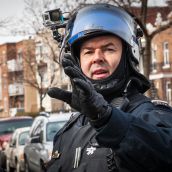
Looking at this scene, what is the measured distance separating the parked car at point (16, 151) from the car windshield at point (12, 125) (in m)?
2.43

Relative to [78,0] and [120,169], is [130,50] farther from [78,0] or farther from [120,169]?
[78,0]

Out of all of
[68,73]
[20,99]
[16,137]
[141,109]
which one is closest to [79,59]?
[141,109]

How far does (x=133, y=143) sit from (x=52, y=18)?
62.1 inches

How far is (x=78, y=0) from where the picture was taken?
691 inches

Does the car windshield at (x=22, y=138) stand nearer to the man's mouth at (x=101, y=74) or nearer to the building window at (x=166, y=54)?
the man's mouth at (x=101, y=74)

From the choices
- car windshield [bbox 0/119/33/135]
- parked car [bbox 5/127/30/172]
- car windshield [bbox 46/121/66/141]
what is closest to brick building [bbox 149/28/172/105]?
car windshield [bbox 0/119/33/135]

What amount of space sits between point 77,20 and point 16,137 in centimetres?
1458

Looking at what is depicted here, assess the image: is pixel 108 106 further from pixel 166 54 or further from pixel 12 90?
pixel 12 90

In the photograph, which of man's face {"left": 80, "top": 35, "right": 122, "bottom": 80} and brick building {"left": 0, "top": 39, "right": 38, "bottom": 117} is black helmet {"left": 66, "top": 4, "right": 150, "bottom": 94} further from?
brick building {"left": 0, "top": 39, "right": 38, "bottom": 117}

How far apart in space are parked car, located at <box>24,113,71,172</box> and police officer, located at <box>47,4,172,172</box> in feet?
26.2

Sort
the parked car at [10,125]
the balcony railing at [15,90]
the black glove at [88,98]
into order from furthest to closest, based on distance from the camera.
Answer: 1. the balcony railing at [15,90]
2. the parked car at [10,125]
3. the black glove at [88,98]

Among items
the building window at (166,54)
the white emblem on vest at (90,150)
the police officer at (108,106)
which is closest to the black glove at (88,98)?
the police officer at (108,106)

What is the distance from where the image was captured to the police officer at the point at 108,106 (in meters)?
2.06

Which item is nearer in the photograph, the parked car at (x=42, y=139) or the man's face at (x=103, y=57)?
the man's face at (x=103, y=57)
